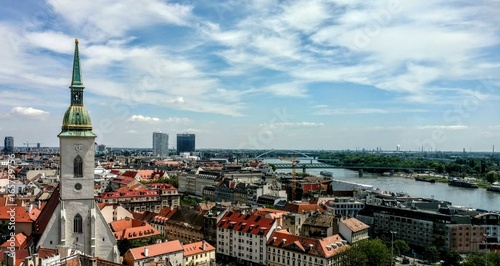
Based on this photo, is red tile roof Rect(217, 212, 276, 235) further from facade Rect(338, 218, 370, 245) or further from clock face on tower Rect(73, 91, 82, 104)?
clock face on tower Rect(73, 91, 82, 104)

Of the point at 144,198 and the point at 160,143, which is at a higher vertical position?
the point at 160,143

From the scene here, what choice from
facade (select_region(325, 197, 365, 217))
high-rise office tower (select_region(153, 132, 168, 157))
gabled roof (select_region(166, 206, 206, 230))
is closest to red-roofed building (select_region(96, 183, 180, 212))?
gabled roof (select_region(166, 206, 206, 230))

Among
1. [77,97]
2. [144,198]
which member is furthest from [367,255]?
[144,198]

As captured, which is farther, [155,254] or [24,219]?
[24,219]

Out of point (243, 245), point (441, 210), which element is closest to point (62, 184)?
point (243, 245)

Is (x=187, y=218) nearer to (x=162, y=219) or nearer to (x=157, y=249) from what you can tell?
(x=162, y=219)

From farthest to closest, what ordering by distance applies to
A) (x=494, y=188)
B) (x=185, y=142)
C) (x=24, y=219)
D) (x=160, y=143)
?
1. (x=185, y=142)
2. (x=160, y=143)
3. (x=494, y=188)
4. (x=24, y=219)
